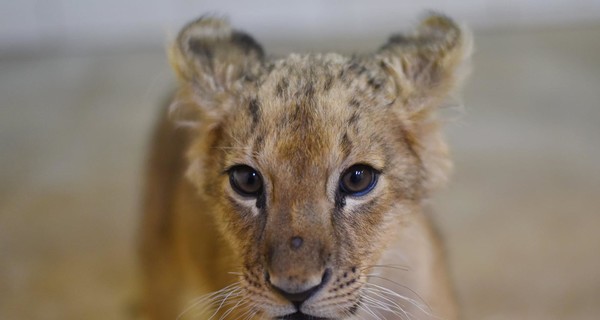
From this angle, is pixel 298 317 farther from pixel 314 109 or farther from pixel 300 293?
pixel 314 109

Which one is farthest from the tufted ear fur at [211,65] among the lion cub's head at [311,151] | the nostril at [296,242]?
the nostril at [296,242]

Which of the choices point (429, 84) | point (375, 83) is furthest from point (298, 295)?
point (429, 84)

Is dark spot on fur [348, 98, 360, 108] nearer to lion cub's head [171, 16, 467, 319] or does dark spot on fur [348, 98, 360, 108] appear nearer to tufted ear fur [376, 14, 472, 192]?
lion cub's head [171, 16, 467, 319]

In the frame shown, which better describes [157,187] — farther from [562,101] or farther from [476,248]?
[562,101]

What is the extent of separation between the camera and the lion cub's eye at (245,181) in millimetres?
2055

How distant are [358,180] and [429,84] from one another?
16.6 inches

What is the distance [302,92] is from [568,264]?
6.37ft

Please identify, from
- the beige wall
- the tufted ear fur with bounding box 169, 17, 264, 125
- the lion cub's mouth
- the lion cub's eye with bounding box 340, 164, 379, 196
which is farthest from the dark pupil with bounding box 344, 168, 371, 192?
the beige wall

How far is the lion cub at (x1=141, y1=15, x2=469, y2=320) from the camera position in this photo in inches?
74.5

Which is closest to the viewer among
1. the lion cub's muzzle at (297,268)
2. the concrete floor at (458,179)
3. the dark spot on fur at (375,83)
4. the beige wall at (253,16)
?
the lion cub's muzzle at (297,268)

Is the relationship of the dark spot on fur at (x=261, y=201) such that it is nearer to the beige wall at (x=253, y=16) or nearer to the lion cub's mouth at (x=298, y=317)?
the lion cub's mouth at (x=298, y=317)

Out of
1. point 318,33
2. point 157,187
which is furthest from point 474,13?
point 157,187

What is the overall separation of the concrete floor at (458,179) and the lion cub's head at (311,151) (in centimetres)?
23

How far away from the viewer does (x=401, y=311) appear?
2225 mm
